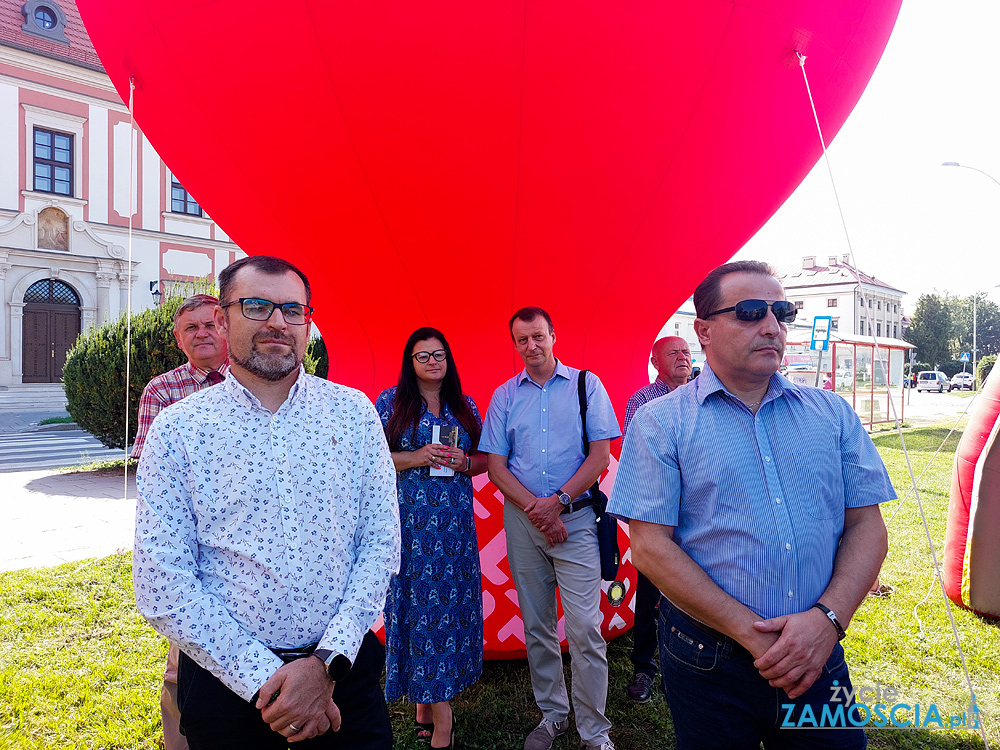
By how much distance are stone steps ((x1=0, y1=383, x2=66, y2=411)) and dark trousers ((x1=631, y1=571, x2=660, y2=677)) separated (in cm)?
2258

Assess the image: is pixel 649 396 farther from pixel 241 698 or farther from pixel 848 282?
pixel 848 282

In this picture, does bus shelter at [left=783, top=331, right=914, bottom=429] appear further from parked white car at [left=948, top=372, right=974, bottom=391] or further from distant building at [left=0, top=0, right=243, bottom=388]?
parked white car at [left=948, top=372, right=974, bottom=391]

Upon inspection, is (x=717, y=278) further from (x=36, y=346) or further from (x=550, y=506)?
(x=36, y=346)

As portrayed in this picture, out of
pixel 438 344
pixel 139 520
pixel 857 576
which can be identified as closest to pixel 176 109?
pixel 438 344

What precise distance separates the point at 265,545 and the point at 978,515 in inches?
191

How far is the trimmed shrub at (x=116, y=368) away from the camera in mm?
10281

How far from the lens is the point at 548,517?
115 inches

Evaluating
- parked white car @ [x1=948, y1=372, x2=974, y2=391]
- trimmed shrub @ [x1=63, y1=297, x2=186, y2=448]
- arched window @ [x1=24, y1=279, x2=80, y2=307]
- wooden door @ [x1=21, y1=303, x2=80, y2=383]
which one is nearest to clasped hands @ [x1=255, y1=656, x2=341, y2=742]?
trimmed shrub @ [x1=63, y1=297, x2=186, y2=448]

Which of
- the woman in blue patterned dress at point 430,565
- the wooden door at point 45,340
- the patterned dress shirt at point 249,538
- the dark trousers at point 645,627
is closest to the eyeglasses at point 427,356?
the woman in blue patterned dress at point 430,565

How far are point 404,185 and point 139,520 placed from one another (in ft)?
6.03

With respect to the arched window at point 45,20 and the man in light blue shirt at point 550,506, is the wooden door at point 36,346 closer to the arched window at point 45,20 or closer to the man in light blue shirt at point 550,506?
the arched window at point 45,20

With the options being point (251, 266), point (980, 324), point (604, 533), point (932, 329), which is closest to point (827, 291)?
point (932, 329)

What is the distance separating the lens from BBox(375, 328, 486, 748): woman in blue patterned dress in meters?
2.91

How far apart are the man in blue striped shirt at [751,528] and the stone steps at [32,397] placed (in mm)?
23774
